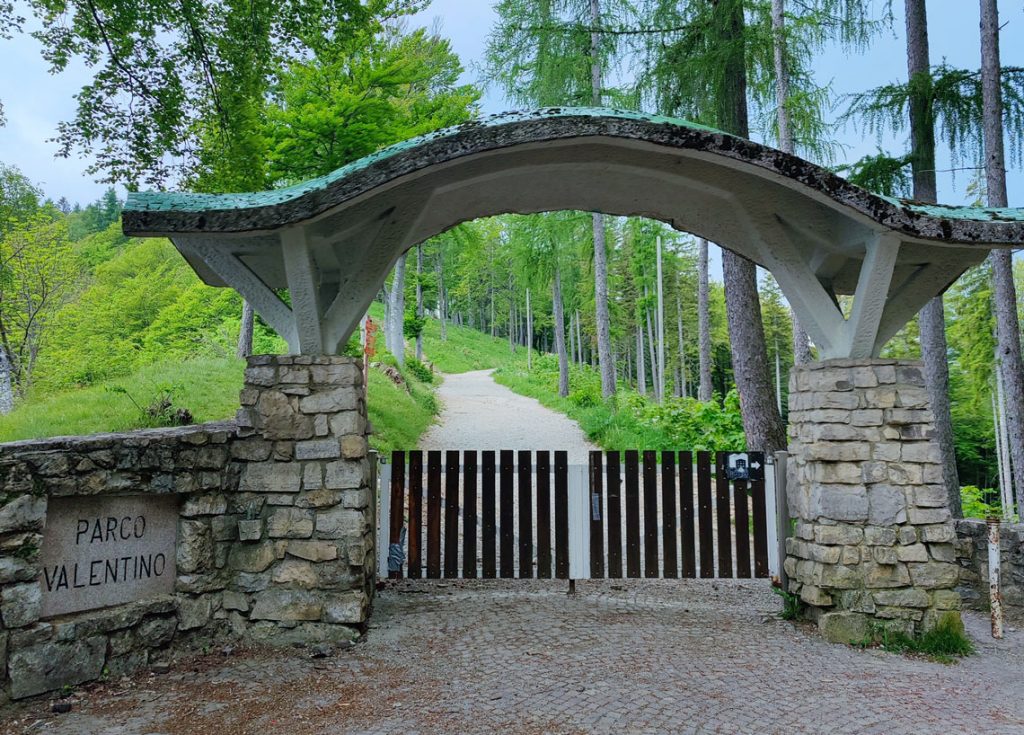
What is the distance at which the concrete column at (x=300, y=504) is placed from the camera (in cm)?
450

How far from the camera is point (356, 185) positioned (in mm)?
4305

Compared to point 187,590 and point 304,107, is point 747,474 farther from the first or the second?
point 304,107

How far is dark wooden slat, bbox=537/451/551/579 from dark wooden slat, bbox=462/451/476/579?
0.61 metres

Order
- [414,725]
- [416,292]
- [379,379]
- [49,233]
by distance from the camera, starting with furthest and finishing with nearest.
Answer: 1. [416,292]
2. [379,379]
3. [49,233]
4. [414,725]

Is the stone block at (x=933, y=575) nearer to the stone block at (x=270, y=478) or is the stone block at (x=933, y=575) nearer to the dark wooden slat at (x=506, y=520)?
the dark wooden slat at (x=506, y=520)

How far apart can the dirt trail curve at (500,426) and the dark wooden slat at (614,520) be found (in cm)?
545

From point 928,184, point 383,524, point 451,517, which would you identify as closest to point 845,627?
point 451,517

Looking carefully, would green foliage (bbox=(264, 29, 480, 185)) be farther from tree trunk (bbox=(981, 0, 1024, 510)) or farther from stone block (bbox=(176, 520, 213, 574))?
tree trunk (bbox=(981, 0, 1024, 510))

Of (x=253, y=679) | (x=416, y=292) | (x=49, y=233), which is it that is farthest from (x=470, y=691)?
(x=416, y=292)

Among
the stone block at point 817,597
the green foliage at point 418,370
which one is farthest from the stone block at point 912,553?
the green foliage at point 418,370

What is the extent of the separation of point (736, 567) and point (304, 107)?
984cm

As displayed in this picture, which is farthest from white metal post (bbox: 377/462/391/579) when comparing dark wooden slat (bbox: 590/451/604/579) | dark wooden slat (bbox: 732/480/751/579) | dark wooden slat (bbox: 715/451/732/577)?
dark wooden slat (bbox: 732/480/751/579)

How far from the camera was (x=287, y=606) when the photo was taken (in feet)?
14.8

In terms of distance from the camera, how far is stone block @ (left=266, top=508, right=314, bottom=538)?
4578 millimetres
